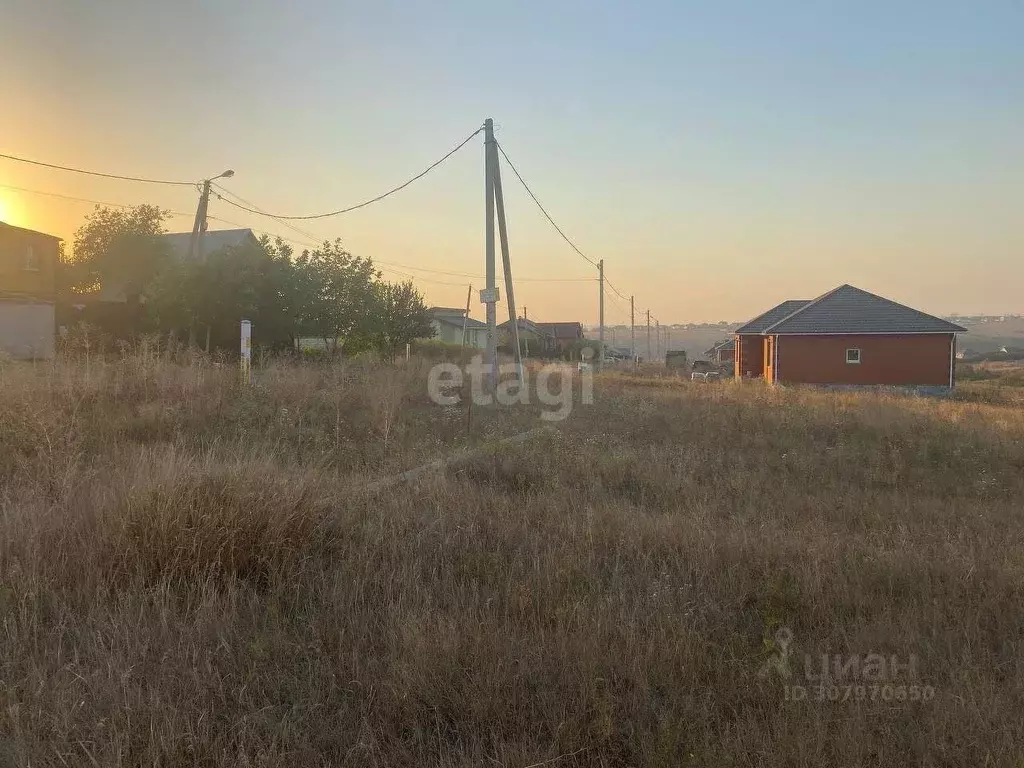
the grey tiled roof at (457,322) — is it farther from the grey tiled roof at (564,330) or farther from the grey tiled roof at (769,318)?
the grey tiled roof at (769,318)

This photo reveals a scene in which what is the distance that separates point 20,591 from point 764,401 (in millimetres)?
12636

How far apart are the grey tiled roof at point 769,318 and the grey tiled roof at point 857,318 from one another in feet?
18.4

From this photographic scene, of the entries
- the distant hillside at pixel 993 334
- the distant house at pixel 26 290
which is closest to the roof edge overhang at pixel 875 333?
the distant house at pixel 26 290

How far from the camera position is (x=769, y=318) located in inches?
1347

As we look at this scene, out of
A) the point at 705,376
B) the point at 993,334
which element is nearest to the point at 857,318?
the point at 705,376

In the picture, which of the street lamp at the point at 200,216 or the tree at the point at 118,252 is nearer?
the street lamp at the point at 200,216

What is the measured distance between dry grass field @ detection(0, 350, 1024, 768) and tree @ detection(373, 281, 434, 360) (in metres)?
19.7

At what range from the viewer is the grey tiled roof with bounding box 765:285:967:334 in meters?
25.6

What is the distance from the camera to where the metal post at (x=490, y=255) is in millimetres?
13625

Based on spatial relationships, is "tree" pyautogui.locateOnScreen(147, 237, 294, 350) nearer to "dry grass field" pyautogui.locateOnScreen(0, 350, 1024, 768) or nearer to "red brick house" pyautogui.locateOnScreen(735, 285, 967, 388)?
"dry grass field" pyautogui.locateOnScreen(0, 350, 1024, 768)

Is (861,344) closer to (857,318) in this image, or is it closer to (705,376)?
(857,318)

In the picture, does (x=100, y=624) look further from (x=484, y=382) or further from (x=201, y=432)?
(x=484, y=382)

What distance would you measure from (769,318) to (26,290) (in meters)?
35.8

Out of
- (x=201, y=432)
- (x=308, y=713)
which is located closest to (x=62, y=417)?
(x=201, y=432)
